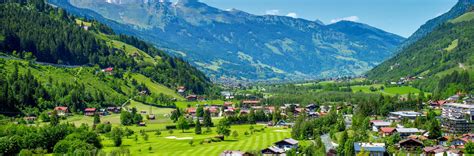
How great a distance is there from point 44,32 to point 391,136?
479 ft

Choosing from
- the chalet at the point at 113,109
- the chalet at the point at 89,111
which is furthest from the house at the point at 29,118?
the chalet at the point at 113,109

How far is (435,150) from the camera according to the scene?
263ft

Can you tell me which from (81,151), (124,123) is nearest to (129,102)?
(124,123)

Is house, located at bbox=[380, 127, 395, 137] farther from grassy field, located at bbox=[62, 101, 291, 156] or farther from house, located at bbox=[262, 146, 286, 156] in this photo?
house, located at bbox=[262, 146, 286, 156]

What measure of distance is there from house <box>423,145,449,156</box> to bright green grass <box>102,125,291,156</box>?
92.6 feet

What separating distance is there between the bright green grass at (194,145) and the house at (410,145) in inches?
963

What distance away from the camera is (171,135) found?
11438cm

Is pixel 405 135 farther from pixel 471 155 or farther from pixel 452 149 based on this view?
pixel 471 155

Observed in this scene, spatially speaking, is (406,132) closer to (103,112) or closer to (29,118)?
(29,118)

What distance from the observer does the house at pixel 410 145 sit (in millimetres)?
84312

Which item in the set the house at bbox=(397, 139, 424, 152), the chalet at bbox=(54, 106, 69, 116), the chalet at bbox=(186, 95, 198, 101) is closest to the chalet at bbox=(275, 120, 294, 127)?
the house at bbox=(397, 139, 424, 152)

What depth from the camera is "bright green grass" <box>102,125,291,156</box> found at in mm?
90250

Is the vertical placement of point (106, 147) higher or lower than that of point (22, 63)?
lower

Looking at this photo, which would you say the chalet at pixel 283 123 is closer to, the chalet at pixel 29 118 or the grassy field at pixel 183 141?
the grassy field at pixel 183 141
